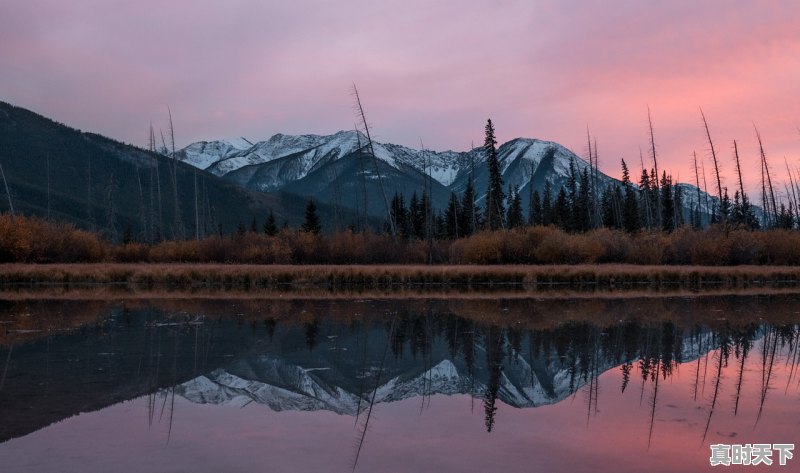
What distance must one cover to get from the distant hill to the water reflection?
281 feet

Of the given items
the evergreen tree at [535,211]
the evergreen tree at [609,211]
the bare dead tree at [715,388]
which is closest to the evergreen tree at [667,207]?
the evergreen tree at [609,211]

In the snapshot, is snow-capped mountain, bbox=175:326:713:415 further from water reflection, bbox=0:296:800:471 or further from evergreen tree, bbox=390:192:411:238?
evergreen tree, bbox=390:192:411:238

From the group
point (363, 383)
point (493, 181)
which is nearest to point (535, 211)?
point (493, 181)

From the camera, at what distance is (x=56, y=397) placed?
912 centimetres

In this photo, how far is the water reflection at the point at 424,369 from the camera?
8.25 meters

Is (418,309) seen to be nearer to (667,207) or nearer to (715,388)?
(715,388)

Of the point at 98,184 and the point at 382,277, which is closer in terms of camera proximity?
the point at 382,277

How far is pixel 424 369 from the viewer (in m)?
11.7

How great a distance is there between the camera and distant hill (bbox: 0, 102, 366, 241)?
111 m

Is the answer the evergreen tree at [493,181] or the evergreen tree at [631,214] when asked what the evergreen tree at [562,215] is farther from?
the evergreen tree at [493,181]

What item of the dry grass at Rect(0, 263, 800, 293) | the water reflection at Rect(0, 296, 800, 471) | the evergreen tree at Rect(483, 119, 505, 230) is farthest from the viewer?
the evergreen tree at Rect(483, 119, 505, 230)

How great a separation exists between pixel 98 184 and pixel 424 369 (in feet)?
449

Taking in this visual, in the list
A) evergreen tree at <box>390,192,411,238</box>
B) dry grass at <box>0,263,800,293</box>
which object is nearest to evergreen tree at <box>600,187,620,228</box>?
evergreen tree at <box>390,192,411,238</box>

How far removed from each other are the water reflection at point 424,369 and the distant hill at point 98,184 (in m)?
85.8
